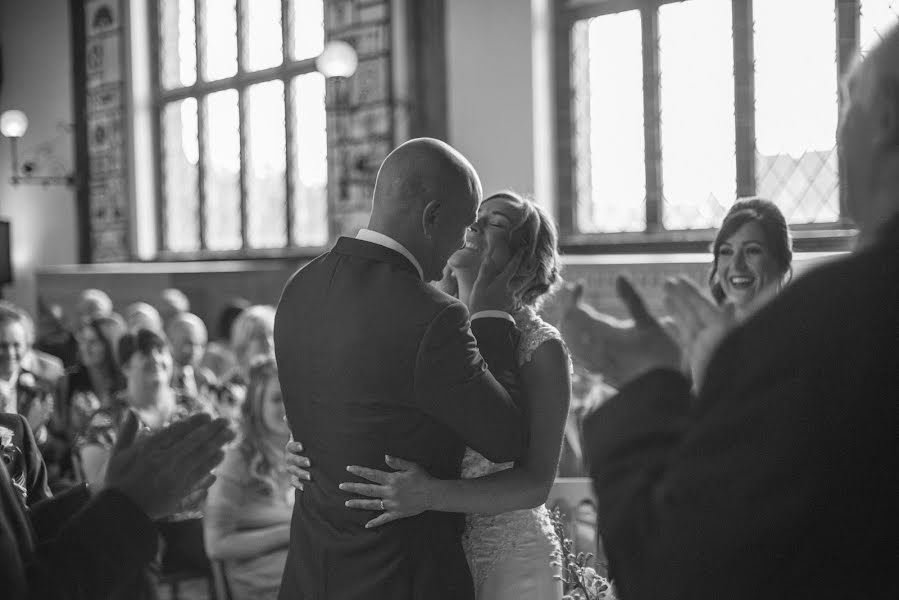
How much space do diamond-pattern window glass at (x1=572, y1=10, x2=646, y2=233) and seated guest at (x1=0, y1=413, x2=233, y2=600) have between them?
6.36m

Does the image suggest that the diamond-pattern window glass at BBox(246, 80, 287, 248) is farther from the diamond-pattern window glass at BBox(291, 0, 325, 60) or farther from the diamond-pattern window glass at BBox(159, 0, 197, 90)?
the diamond-pattern window glass at BBox(159, 0, 197, 90)

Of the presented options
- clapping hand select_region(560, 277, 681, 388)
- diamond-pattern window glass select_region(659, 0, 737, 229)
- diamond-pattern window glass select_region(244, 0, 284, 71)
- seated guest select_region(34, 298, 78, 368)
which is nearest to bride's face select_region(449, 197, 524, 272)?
clapping hand select_region(560, 277, 681, 388)

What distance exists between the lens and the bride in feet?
6.46

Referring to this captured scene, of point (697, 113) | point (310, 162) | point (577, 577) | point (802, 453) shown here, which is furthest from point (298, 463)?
point (310, 162)

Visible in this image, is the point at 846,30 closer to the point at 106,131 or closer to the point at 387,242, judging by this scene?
the point at 387,242

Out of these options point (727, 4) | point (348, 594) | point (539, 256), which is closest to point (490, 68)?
point (727, 4)

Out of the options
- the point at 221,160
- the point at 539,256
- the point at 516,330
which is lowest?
the point at 516,330

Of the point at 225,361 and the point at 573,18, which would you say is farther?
the point at 573,18

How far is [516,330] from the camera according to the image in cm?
210

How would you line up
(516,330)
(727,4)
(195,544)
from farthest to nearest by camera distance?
1. (727,4)
2. (195,544)
3. (516,330)

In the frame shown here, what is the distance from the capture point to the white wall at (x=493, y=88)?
26.2ft

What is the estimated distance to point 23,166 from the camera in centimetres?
1382

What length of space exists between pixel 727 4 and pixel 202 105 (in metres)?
7.20

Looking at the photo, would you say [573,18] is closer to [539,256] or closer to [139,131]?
[539,256]
